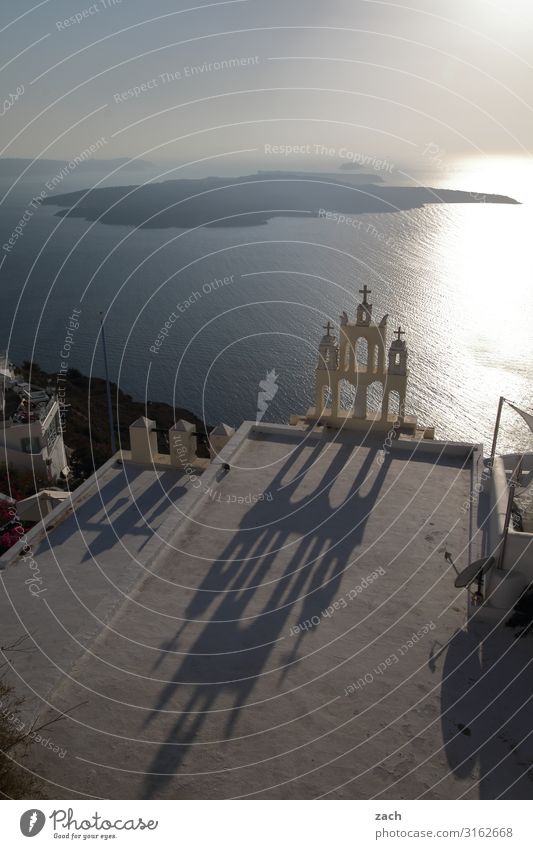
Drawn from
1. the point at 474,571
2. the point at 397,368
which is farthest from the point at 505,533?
the point at 397,368

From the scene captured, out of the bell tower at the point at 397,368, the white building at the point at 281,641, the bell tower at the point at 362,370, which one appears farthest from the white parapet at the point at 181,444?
Answer: the bell tower at the point at 397,368

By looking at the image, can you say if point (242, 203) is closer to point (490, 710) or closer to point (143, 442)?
point (143, 442)

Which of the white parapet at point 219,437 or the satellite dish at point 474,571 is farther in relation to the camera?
the white parapet at point 219,437

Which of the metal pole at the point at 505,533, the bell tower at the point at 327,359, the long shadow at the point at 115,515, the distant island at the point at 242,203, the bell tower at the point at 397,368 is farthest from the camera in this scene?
the distant island at the point at 242,203

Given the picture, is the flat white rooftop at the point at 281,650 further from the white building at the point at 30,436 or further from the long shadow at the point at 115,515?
the white building at the point at 30,436
